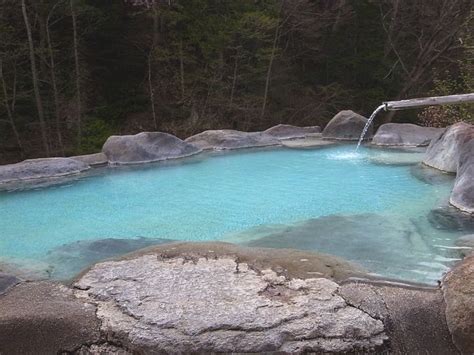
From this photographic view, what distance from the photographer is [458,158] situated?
553 cm

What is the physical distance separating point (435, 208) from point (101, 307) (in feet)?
10.9

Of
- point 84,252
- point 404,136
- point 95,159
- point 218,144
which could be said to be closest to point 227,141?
point 218,144

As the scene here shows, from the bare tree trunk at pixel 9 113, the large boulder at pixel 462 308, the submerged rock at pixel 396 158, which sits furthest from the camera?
the bare tree trunk at pixel 9 113

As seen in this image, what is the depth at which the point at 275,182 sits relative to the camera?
20.5 feet

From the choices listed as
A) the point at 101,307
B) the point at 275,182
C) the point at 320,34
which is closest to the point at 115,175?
the point at 275,182

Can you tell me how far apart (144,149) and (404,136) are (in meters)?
4.47

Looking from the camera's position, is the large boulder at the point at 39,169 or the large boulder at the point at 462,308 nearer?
the large boulder at the point at 462,308

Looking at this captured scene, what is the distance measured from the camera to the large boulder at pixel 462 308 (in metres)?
2.33

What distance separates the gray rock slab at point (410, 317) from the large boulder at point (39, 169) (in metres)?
5.20

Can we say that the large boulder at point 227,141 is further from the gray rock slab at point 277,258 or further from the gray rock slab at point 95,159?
the gray rock slab at point 277,258

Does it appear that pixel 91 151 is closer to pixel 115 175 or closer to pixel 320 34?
pixel 115 175

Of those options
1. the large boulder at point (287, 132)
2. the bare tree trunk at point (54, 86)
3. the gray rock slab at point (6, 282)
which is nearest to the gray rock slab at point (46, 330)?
the gray rock slab at point (6, 282)

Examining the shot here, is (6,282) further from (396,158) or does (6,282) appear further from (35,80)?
(35,80)

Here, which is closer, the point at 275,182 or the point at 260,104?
the point at 275,182
